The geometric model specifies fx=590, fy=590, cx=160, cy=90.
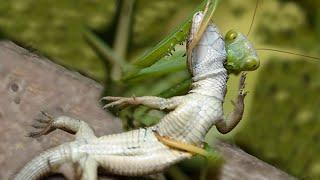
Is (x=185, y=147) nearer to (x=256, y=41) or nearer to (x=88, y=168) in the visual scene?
(x=88, y=168)

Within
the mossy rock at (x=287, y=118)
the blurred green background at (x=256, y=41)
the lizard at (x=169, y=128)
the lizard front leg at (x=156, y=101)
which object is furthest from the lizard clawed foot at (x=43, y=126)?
the mossy rock at (x=287, y=118)

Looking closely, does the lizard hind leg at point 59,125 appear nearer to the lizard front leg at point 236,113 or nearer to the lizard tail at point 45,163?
the lizard tail at point 45,163

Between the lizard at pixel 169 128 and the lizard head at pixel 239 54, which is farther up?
the lizard head at pixel 239 54

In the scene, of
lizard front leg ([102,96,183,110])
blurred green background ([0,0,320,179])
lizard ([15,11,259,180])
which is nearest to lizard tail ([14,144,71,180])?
lizard ([15,11,259,180])

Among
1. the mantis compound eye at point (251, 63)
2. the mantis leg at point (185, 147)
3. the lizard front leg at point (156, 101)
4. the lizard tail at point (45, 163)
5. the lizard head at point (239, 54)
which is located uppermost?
the lizard head at point (239, 54)

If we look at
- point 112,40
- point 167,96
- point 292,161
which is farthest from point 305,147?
point 167,96

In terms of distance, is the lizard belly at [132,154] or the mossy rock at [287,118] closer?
the lizard belly at [132,154]

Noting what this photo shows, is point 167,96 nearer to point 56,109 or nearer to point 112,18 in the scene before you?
point 56,109
